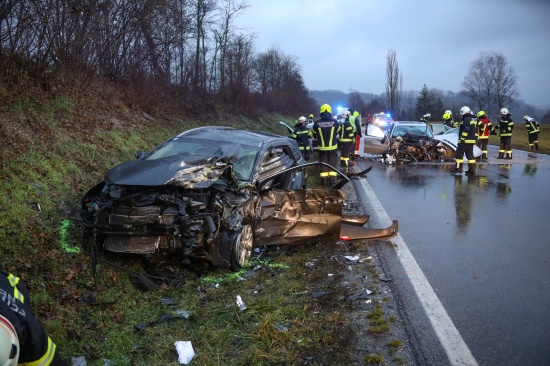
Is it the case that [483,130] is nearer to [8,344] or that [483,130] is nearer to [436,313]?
[436,313]

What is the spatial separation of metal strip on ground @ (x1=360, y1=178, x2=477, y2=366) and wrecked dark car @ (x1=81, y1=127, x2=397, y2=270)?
776mm

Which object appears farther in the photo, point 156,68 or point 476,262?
point 156,68

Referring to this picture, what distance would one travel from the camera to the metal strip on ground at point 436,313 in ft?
10.4

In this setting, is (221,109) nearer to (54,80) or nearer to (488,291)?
(54,80)

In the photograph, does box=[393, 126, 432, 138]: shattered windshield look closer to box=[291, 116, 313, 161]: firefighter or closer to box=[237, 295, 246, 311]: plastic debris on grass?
box=[291, 116, 313, 161]: firefighter

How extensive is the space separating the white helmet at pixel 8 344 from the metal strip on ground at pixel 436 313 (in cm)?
267

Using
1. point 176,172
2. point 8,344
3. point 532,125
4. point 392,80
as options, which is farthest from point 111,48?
point 392,80

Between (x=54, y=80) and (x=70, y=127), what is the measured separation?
163 centimetres

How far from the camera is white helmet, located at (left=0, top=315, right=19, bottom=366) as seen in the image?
1.74 m

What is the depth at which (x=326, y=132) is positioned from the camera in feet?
34.5

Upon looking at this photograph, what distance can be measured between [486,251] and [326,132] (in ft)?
18.4

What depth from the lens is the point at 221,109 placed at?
967 inches

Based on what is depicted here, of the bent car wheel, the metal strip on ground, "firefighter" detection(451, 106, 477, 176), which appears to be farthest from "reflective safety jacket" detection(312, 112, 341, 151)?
the bent car wheel

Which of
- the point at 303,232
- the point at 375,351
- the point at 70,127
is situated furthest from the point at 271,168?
the point at 70,127
